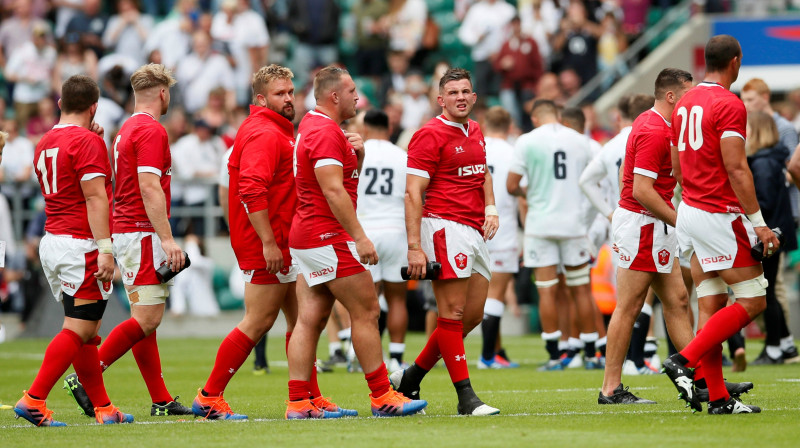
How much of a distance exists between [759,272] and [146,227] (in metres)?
4.15

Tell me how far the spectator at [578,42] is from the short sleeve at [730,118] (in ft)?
46.6

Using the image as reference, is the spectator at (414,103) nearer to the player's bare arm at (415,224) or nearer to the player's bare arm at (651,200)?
the player's bare arm at (651,200)

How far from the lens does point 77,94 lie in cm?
868

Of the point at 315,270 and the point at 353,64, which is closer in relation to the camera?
the point at 315,270

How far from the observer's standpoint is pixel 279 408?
9.53 meters

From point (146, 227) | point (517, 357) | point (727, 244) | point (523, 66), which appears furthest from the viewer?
point (523, 66)

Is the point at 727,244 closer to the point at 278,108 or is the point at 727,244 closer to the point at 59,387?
the point at 278,108

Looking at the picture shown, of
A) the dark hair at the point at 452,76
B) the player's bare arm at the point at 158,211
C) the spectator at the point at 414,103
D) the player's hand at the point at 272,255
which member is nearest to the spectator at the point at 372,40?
the spectator at the point at 414,103

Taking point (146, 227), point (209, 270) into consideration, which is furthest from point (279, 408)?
point (209, 270)

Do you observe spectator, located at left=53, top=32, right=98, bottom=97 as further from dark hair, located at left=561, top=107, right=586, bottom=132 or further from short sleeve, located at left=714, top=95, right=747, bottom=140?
short sleeve, located at left=714, top=95, right=747, bottom=140

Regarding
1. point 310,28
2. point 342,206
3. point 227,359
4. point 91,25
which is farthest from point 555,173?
point 91,25

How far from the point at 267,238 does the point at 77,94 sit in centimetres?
170

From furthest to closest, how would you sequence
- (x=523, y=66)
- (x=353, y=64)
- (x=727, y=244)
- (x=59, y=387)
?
1. (x=353, y=64)
2. (x=523, y=66)
3. (x=59, y=387)
4. (x=727, y=244)

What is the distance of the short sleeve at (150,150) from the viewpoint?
28.0 ft
